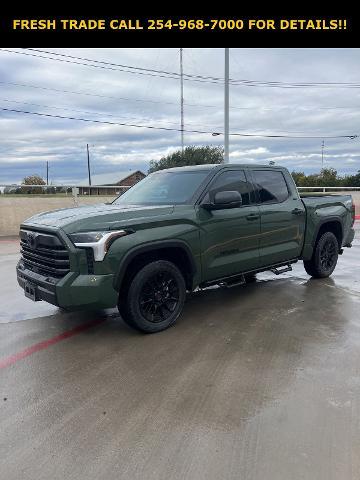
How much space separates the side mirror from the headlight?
1.35m

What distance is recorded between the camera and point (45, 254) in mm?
4336

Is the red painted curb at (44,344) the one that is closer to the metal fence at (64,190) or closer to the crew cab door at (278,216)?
the crew cab door at (278,216)

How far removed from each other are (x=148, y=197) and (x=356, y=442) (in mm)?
3683

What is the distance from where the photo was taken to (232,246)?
520cm

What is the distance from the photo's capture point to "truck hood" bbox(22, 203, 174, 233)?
4.13 metres

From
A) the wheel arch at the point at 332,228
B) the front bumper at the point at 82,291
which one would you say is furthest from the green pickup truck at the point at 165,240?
the wheel arch at the point at 332,228

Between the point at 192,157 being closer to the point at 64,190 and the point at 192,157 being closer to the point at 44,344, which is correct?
the point at 64,190

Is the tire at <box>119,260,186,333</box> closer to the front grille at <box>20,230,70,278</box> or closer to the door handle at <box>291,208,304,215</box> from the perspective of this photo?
the front grille at <box>20,230,70,278</box>

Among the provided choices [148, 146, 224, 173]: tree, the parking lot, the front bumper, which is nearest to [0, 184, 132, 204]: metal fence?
the parking lot

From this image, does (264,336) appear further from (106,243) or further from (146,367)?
(106,243)

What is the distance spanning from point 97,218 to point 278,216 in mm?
2792

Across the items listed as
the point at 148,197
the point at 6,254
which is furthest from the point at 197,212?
the point at 6,254

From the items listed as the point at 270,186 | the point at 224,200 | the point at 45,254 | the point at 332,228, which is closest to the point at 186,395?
the point at 45,254

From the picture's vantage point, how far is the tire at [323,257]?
6805 mm
